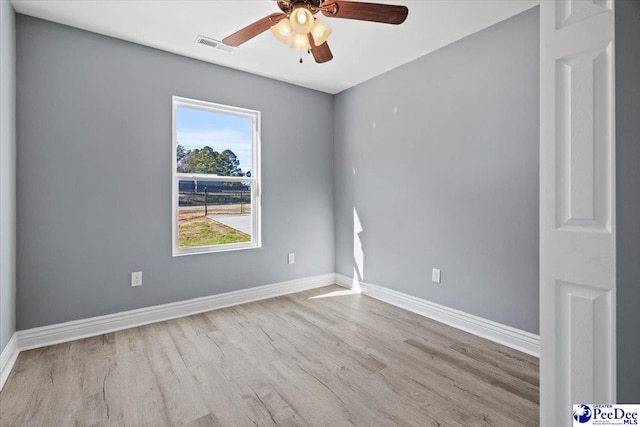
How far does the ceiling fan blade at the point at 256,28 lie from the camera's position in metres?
1.95

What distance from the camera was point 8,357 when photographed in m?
2.24

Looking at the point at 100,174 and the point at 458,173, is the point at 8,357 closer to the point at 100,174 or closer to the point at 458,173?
the point at 100,174

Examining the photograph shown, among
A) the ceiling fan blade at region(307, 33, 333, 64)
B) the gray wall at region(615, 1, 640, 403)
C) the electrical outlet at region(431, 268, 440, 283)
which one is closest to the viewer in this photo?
the gray wall at region(615, 1, 640, 403)

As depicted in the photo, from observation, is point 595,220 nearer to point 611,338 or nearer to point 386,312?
point 611,338

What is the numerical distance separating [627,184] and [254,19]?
2.59 meters

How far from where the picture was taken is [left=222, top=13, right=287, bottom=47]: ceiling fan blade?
1.95m

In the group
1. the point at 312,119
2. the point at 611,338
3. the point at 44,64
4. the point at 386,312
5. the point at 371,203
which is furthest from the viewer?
the point at 312,119

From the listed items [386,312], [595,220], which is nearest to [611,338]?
[595,220]

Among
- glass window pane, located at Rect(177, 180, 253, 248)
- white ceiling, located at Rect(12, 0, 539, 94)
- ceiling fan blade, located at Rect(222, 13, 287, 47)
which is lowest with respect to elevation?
glass window pane, located at Rect(177, 180, 253, 248)

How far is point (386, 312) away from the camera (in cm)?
330

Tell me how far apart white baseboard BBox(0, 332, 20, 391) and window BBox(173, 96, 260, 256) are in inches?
50.3

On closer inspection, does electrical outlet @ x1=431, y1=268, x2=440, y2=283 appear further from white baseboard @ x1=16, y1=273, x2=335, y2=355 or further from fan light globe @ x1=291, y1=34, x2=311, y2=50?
fan light globe @ x1=291, y1=34, x2=311, y2=50

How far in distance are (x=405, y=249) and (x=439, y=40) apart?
6.57 ft

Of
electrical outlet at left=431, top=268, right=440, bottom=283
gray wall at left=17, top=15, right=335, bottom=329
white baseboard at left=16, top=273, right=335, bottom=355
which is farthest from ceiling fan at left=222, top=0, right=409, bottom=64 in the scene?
white baseboard at left=16, top=273, right=335, bottom=355
